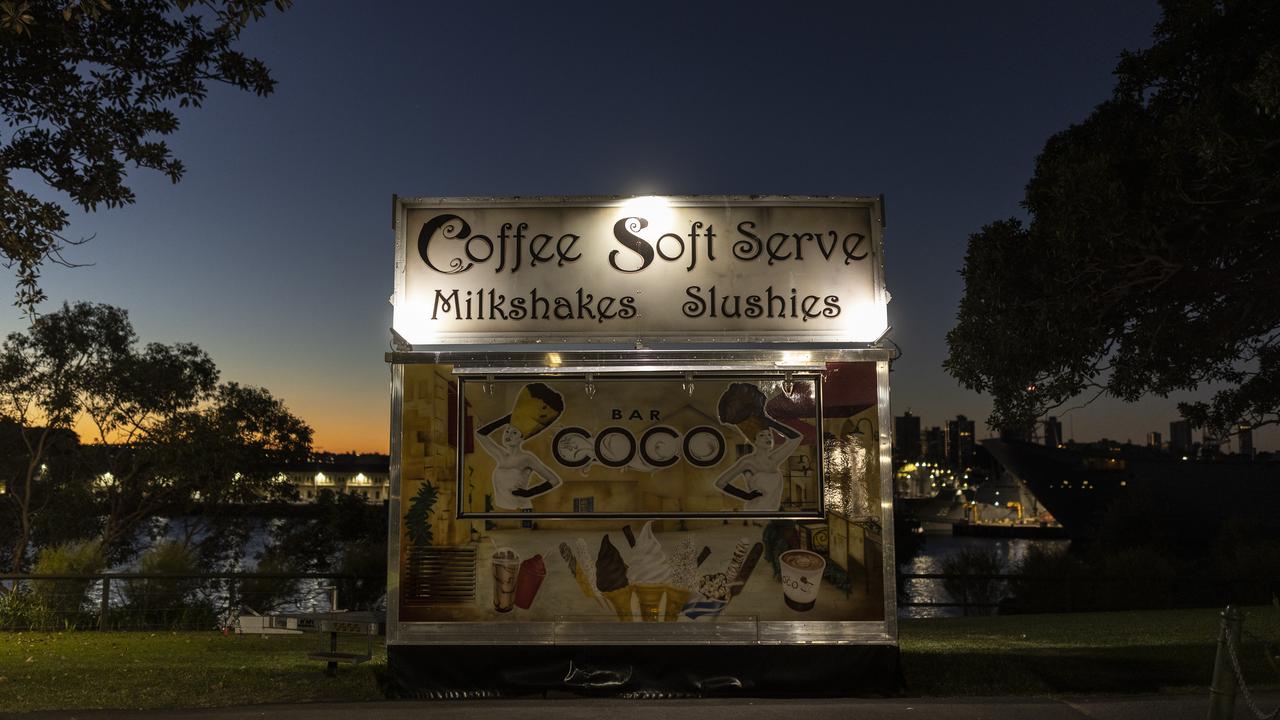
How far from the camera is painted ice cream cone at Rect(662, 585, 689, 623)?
22.7 feet

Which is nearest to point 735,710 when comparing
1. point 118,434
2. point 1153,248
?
point 1153,248

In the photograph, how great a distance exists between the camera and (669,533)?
6.99m

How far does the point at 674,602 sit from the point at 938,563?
68.6 meters

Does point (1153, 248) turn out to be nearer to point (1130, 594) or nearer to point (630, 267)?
point (630, 267)

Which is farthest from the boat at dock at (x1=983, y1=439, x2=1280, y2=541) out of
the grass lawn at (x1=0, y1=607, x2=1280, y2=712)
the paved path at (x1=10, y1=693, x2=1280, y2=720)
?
the paved path at (x1=10, y1=693, x2=1280, y2=720)

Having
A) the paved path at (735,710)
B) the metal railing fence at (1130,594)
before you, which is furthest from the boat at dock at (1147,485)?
the paved path at (735,710)

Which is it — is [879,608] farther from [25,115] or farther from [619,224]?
[25,115]

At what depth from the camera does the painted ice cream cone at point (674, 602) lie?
6914 mm

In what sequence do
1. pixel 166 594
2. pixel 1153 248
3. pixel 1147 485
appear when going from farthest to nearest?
pixel 1147 485
pixel 166 594
pixel 1153 248

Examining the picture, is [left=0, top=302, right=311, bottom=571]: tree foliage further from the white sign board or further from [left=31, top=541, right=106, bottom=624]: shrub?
the white sign board

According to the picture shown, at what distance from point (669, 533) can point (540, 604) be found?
1.14m

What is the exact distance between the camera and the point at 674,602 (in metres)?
6.93

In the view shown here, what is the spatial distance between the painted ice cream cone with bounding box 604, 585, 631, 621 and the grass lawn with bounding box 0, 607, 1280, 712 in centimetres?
193

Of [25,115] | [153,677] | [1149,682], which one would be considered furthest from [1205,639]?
[25,115]
